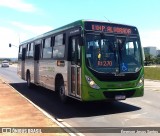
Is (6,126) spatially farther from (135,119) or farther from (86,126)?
(135,119)

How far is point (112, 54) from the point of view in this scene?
39.8ft

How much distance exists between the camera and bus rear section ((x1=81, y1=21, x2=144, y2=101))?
1178 cm

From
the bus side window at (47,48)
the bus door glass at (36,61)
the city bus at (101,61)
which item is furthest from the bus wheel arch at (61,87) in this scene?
the bus door glass at (36,61)

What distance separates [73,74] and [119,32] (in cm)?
228

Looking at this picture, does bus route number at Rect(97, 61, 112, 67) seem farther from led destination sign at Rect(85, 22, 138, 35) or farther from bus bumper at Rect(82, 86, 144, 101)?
led destination sign at Rect(85, 22, 138, 35)

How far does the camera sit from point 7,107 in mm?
12977

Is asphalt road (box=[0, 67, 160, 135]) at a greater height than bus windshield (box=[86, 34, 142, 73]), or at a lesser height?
lesser

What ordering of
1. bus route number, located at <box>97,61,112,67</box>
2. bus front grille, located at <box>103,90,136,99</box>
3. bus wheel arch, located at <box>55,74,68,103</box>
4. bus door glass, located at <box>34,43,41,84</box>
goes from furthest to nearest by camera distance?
bus door glass, located at <box>34,43,41,84</box> < bus wheel arch, located at <box>55,74,68,103</box> < bus front grille, located at <box>103,90,136,99</box> < bus route number, located at <box>97,61,112,67</box>

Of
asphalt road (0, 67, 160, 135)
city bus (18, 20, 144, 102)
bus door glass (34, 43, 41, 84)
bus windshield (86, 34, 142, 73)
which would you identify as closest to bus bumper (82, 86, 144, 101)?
city bus (18, 20, 144, 102)

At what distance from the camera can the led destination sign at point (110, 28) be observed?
12.1 metres

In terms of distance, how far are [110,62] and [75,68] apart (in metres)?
1.34

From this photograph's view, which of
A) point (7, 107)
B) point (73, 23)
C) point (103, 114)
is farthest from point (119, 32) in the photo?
point (7, 107)

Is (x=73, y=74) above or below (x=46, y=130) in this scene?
above

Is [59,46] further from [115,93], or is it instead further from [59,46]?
[115,93]
